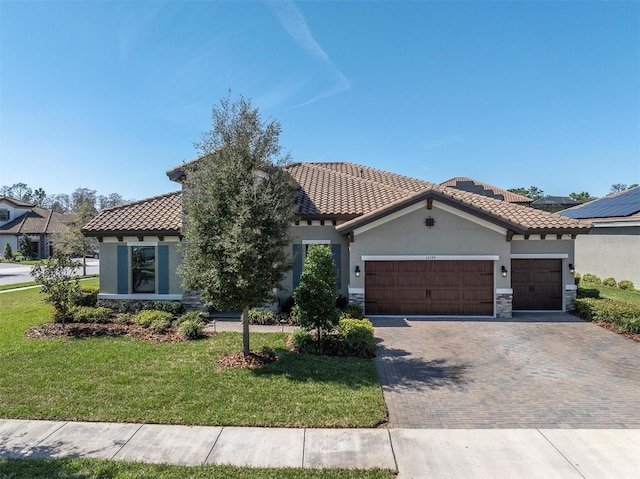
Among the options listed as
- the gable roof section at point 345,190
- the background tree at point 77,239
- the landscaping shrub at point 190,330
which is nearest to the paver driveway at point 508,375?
the gable roof section at point 345,190

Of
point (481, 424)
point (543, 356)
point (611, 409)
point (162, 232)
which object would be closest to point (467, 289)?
point (543, 356)

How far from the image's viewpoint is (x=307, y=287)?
388 inches

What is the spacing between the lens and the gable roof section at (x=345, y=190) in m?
15.1

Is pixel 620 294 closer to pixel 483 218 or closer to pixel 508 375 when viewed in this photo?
pixel 483 218

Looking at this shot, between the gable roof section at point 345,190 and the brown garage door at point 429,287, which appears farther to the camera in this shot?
the gable roof section at point 345,190

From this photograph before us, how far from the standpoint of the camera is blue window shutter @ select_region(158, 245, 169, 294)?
14539 millimetres

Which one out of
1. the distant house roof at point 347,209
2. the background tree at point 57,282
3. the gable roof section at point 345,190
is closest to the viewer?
the background tree at point 57,282

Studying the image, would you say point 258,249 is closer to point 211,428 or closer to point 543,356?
point 211,428

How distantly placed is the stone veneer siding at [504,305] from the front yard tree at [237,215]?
918cm

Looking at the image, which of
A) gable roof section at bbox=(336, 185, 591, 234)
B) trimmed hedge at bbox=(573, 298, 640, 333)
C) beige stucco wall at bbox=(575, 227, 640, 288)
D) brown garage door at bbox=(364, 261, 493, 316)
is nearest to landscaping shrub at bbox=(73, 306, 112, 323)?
gable roof section at bbox=(336, 185, 591, 234)

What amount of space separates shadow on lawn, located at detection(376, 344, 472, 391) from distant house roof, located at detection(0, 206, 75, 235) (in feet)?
166

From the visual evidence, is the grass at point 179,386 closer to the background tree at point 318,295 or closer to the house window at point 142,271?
the background tree at point 318,295

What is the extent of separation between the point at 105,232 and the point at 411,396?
13.1 metres

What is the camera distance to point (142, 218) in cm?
1519
